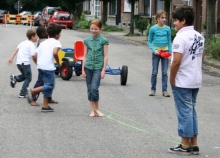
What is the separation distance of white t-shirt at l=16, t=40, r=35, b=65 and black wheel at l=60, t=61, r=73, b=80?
2.66 meters

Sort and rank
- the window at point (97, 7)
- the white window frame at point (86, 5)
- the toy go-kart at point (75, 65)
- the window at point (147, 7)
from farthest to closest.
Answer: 1. the white window frame at point (86, 5)
2. the window at point (97, 7)
3. the window at point (147, 7)
4. the toy go-kart at point (75, 65)

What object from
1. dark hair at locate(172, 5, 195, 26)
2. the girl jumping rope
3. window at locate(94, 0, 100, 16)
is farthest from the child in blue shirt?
window at locate(94, 0, 100, 16)

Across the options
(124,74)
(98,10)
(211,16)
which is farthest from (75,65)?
(98,10)

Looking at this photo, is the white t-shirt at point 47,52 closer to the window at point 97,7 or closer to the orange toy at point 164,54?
the orange toy at point 164,54

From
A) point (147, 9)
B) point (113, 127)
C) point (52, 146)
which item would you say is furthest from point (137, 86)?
point (147, 9)

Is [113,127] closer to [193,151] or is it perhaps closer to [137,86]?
[193,151]

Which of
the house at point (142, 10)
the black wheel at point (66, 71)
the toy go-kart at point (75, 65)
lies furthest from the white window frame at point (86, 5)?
the black wheel at point (66, 71)

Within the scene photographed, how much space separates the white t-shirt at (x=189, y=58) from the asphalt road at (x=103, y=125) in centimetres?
95

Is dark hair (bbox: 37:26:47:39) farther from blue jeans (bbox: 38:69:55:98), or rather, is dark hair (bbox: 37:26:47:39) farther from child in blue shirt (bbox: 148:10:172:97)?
child in blue shirt (bbox: 148:10:172:97)

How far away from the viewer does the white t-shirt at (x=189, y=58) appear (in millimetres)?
6684

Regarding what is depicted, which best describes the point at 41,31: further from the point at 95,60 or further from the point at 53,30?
the point at 95,60

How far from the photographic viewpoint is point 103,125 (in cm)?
874

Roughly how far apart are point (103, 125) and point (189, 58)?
2.45m

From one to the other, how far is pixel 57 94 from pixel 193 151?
5352mm
